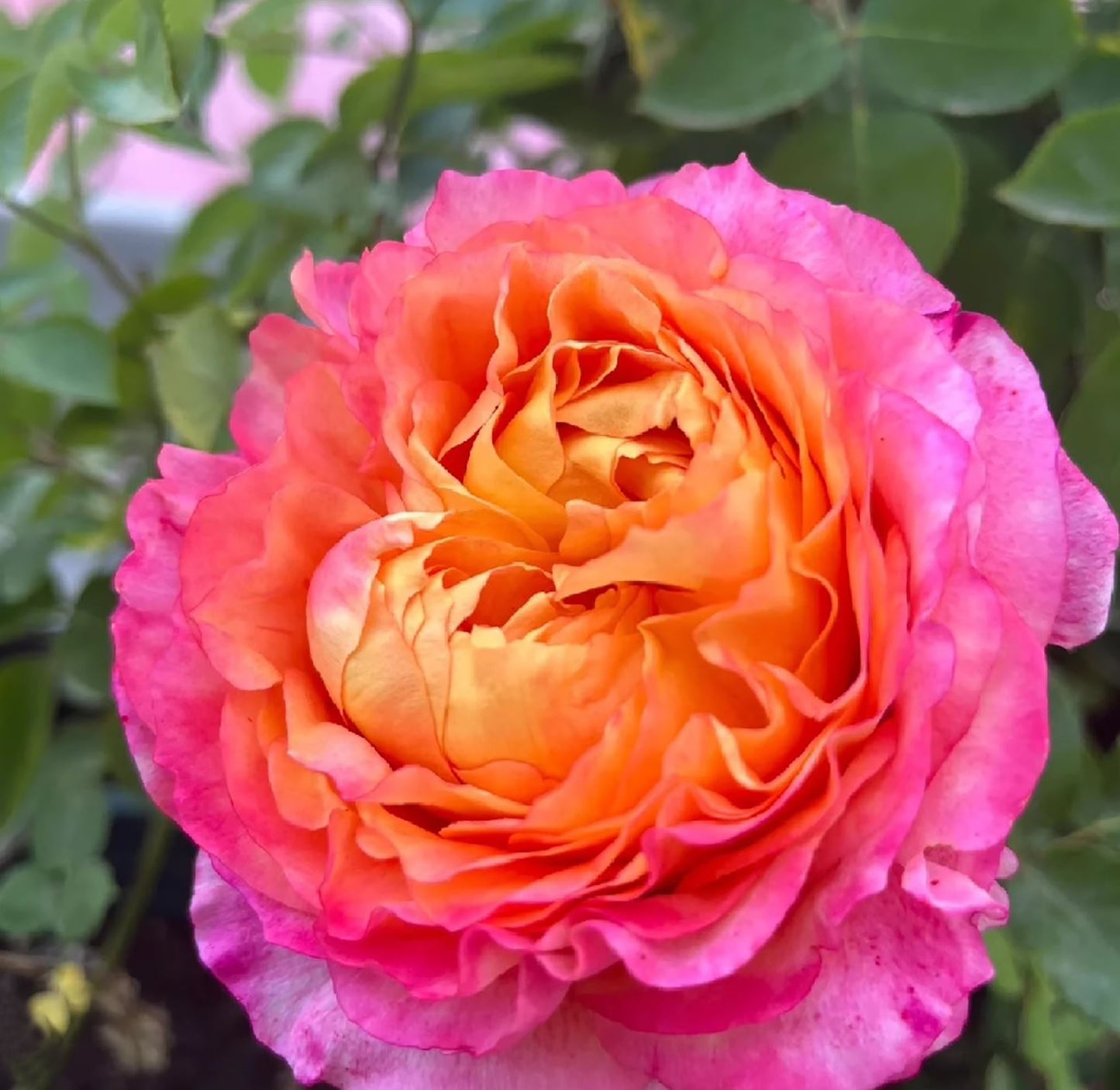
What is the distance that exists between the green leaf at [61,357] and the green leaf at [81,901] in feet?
0.52

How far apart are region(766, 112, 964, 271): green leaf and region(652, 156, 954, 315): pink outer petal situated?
92 millimetres

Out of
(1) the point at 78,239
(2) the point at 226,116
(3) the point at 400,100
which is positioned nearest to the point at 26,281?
(1) the point at 78,239

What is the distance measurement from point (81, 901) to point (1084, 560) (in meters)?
0.32

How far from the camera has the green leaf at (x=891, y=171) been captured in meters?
0.29

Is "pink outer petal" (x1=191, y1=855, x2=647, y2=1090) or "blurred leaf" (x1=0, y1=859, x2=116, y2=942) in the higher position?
"pink outer petal" (x1=191, y1=855, x2=647, y2=1090)

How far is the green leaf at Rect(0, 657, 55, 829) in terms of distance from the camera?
1.29 feet

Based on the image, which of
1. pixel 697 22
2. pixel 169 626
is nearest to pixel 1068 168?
pixel 697 22

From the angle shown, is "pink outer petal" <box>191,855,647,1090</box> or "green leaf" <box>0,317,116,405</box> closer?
"pink outer petal" <box>191,855,647,1090</box>

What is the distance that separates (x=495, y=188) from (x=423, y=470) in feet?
0.18

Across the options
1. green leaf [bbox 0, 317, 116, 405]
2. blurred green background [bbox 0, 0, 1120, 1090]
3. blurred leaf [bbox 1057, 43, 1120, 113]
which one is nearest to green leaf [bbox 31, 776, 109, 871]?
blurred green background [bbox 0, 0, 1120, 1090]

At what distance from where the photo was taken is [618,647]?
187mm

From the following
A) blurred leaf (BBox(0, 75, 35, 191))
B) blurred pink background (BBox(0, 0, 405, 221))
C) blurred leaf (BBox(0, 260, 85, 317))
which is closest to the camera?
blurred leaf (BBox(0, 75, 35, 191))

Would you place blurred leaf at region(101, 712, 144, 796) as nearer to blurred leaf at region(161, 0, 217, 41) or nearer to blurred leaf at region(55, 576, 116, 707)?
blurred leaf at region(55, 576, 116, 707)

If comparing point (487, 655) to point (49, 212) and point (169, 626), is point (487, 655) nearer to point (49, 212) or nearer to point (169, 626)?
point (169, 626)
